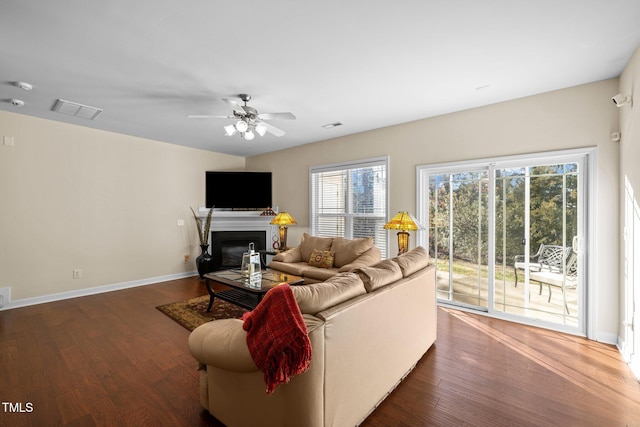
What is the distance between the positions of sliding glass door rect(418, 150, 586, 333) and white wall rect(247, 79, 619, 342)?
165 mm

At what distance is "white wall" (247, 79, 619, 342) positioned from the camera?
2.97m

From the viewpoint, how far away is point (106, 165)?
16.0 ft

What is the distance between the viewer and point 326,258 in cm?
443

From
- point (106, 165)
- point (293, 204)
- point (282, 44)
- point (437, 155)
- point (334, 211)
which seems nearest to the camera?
point (282, 44)

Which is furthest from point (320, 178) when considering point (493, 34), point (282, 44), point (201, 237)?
point (493, 34)

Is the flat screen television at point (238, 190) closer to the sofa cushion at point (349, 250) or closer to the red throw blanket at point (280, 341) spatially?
the sofa cushion at point (349, 250)

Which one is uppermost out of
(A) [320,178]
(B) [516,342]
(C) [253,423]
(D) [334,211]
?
(A) [320,178]

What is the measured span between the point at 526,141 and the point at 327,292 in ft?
10.8

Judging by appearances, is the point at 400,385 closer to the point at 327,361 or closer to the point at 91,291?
the point at 327,361

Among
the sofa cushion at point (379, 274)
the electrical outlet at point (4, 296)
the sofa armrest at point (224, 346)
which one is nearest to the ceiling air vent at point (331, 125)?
the sofa cushion at point (379, 274)

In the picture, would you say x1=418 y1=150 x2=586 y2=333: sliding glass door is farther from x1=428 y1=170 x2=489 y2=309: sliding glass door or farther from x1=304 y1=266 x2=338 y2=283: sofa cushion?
x1=304 y1=266 x2=338 y2=283: sofa cushion

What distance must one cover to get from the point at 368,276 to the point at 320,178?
12.7 feet

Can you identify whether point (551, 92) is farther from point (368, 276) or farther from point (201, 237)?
point (201, 237)

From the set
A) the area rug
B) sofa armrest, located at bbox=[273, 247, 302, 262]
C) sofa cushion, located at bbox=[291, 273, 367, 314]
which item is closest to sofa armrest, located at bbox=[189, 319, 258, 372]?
sofa cushion, located at bbox=[291, 273, 367, 314]
